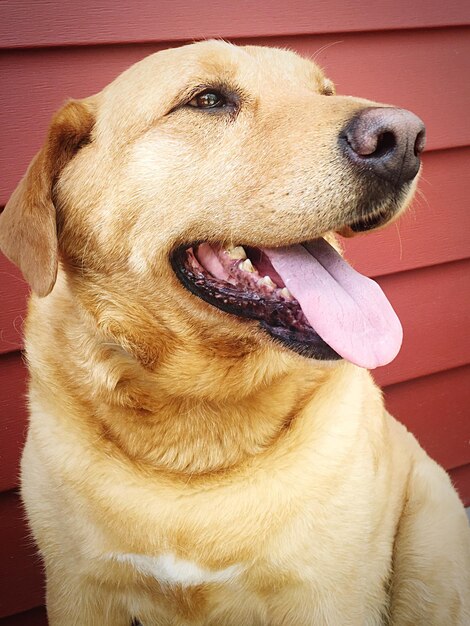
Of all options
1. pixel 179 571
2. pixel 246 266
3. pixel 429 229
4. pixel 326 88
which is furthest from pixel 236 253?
pixel 429 229

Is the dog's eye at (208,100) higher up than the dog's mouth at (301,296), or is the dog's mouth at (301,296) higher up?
the dog's eye at (208,100)

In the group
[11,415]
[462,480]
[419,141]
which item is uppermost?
[419,141]

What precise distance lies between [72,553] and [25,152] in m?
1.26

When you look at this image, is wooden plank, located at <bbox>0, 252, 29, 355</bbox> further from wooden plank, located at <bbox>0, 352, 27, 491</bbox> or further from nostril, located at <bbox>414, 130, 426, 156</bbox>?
nostril, located at <bbox>414, 130, 426, 156</bbox>

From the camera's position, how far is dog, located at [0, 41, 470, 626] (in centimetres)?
168

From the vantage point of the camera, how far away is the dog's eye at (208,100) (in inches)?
70.7

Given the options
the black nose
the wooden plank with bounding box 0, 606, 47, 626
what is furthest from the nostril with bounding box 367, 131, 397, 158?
the wooden plank with bounding box 0, 606, 47, 626

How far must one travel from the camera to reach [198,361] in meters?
1.83

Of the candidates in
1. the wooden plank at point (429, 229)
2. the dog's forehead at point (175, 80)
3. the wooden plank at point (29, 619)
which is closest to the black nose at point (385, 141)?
the dog's forehead at point (175, 80)

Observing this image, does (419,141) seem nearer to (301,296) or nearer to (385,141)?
(385,141)

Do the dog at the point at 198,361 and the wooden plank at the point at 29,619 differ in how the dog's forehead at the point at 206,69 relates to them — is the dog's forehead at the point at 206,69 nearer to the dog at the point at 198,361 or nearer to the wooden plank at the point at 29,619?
the dog at the point at 198,361

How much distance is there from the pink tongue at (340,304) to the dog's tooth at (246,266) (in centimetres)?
5

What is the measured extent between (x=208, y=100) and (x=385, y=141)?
53 centimetres

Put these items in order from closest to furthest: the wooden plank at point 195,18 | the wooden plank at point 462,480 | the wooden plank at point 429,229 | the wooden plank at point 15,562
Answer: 1. the wooden plank at point 195,18
2. the wooden plank at point 15,562
3. the wooden plank at point 429,229
4. the wooden plank at point 462,480
